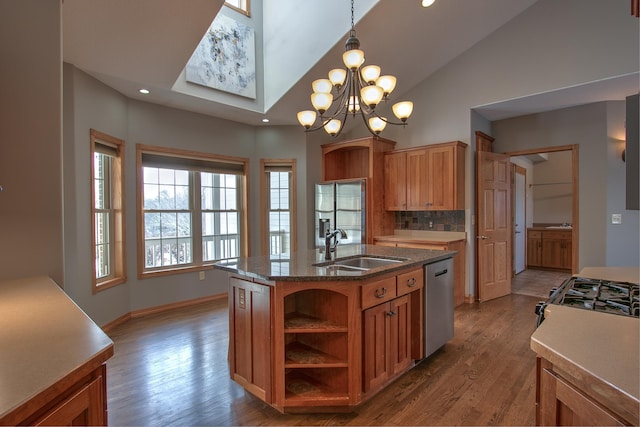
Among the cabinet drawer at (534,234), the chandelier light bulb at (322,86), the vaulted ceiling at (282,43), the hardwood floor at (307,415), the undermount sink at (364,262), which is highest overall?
the vaulted ceiling at (282,43)

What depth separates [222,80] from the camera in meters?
4.12

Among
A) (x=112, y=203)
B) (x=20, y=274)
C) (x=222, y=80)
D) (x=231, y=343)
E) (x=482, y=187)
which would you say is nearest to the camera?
(x=20, y=274)

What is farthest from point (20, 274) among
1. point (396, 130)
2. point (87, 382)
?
point (396, 130)

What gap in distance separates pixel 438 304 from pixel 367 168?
3105mm

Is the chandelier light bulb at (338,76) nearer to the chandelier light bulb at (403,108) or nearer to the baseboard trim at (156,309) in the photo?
the chandelier light bulb at (403,108)

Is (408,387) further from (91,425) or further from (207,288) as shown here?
(207,288)

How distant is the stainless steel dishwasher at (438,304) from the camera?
8.79ft

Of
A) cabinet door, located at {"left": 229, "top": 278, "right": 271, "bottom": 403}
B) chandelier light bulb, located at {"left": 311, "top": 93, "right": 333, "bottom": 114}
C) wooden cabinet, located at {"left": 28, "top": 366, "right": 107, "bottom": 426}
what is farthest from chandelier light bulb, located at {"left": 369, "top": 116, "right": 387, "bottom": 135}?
wooden cabinet, located at {"left": 28, "top": 366, "right": 107, "bottom": 426}

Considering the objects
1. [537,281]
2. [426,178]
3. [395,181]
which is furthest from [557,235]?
[395,181]

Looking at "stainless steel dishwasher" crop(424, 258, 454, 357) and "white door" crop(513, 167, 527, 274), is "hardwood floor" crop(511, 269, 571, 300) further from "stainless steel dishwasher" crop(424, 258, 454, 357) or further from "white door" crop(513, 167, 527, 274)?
"stainless steel dishwasher" crop(424, 258, 454, 357)

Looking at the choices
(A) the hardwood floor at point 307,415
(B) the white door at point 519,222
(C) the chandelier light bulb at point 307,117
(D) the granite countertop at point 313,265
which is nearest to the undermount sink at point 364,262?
(D) the granite countertop at point 313,265

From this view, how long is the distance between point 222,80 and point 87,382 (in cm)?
392

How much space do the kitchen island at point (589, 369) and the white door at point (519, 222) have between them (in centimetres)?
574

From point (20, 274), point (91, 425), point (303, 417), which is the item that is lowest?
point (303, 417)
